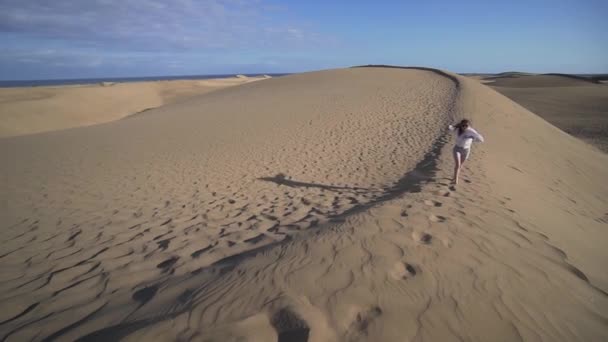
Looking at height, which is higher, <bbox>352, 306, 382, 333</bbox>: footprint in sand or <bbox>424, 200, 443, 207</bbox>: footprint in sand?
<bbox>352, 306, 382, 333</bbox>: footprint in sand

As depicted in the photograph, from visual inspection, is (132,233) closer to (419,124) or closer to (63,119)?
(419,124)

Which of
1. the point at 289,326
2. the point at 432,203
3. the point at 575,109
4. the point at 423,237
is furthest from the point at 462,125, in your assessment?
the point at 575,109

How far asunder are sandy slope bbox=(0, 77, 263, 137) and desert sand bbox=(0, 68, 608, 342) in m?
13.9

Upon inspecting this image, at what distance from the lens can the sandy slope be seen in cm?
2083

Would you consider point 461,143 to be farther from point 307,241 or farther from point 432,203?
point 307,241

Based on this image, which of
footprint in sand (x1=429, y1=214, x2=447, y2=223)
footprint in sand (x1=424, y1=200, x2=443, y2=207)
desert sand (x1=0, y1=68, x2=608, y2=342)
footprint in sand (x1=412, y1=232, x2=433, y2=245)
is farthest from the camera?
footprint in sand (x1=424, y1=200, x2=443, y2=207)

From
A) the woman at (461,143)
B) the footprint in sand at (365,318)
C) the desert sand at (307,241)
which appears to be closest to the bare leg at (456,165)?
the woman at (461,143)

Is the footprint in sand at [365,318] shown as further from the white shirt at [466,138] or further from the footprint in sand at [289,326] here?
the white shirt at [466,138]

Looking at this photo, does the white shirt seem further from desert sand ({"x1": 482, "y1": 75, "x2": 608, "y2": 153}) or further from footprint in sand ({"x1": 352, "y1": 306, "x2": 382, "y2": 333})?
desert sand ({"x1": 482, "y1": 75, "x2": 608, "y2": 153})

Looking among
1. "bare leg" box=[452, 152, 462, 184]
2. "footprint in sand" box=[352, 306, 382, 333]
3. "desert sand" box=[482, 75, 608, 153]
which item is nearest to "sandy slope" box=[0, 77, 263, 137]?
"bare leg" box=[452, 152, 462, 184]

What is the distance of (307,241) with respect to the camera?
3605 mm

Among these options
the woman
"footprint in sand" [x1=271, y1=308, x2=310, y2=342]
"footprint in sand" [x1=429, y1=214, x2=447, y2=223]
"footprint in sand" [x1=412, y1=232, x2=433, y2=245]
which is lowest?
"footprint in sand" [x1=429, y1=214, x2=447, y2=223]

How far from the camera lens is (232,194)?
249 inches

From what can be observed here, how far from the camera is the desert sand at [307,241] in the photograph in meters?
2.46
